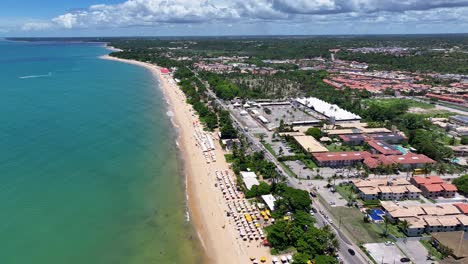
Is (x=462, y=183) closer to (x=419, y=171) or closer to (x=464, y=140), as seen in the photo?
(x=419, y=171)

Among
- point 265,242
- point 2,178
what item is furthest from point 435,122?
point 2,178

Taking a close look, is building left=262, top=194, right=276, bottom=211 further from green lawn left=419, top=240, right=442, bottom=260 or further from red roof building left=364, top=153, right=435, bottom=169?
red roof building left=364, top=153, right=435, bottom=169

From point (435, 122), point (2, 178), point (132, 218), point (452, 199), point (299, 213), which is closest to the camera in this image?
point (299, 213)

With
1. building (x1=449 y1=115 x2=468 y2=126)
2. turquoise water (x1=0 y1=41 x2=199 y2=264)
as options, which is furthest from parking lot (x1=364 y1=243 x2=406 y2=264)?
building (x1=449 y1=115 x2=468 y2=126)

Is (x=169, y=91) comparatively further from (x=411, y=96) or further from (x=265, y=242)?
(x=265, y=242)

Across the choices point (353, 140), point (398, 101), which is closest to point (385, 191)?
point (353, 140)
